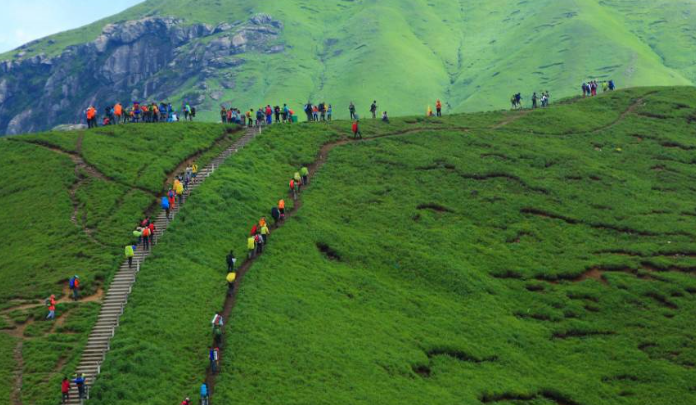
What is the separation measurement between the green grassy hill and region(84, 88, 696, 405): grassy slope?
7.7 inches

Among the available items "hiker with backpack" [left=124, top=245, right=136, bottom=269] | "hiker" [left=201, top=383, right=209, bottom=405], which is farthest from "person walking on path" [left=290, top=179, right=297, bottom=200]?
"hiker" [left=201, top=383, right=209, bottom=405]

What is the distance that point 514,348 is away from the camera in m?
66.6

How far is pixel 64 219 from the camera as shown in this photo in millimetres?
77875

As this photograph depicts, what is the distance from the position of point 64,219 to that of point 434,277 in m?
35.8

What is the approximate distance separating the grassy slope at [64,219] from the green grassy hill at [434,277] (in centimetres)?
410

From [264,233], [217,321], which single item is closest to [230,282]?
[217,321]

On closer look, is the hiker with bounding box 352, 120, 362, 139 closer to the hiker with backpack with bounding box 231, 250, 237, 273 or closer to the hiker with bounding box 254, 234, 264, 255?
the hiker with bounding box 254, 234, 264, 255

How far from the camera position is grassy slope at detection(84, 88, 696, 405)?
57.8m

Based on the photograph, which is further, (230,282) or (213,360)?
(230,282)

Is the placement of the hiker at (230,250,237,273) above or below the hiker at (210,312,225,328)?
above

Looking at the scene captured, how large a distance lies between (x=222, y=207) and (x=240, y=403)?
31167 mm

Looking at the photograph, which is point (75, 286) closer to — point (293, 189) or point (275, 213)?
point (275, 213)

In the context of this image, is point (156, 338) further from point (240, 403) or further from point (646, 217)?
point (646, 217)

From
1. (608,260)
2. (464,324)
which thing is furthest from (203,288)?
(608,260)
